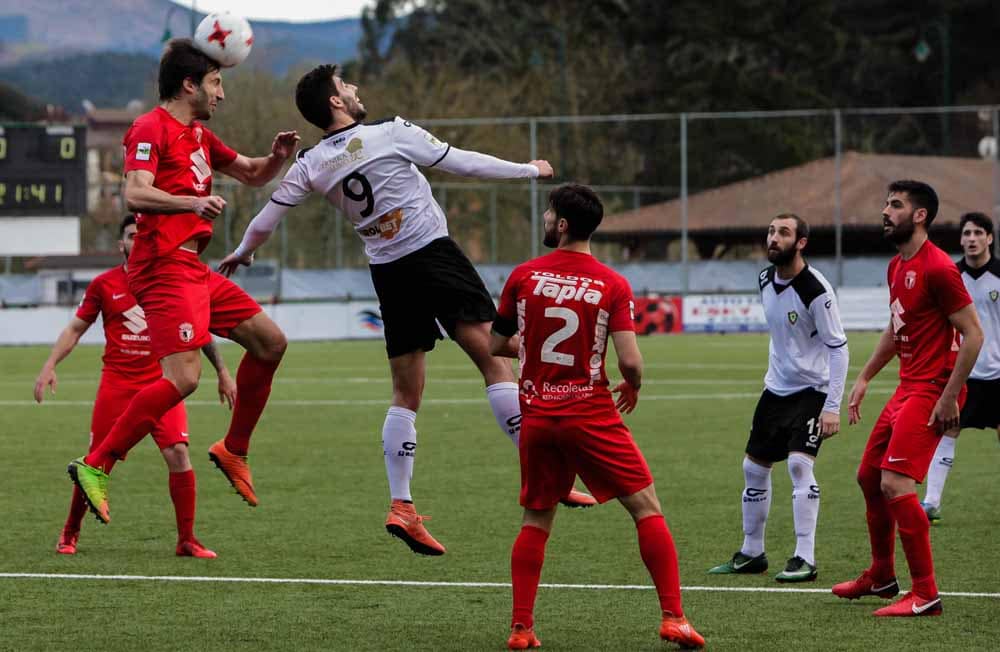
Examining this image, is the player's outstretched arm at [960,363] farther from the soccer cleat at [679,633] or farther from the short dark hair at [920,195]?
the soccer cleat at [679,633]

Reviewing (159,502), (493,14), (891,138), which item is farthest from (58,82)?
(159,502)

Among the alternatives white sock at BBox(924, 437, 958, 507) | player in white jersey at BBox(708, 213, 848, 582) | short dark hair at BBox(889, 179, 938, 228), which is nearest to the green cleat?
white sock at BBox(924, 437, 958, 507)

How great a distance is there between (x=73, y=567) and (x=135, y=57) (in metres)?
174

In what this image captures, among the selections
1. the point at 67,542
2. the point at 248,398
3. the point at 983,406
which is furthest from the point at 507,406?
the point at 983,406

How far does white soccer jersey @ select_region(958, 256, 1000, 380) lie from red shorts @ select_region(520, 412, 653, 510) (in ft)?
19.4

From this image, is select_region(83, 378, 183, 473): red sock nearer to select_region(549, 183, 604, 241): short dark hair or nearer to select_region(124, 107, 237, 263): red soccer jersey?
select_region(124, 107, 237, 263): red soccer jersey

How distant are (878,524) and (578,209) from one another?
2.77 metres

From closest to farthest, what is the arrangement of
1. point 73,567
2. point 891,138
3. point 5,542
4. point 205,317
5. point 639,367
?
1. point 639,367
2. point 205,317
3. point 73,567
4. point 5,542
5. point 891,138

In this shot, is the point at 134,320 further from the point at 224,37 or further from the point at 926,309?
the point at 926,309

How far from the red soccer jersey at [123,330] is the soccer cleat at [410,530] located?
2.77 m

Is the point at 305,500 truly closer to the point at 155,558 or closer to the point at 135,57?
the point at 155,558

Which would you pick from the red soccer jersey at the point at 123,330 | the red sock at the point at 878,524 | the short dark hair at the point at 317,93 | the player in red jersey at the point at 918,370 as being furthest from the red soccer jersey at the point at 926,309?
the red soccer jersey at the point at 123,330

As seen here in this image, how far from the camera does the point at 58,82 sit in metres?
185

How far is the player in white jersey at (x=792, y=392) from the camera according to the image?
9695mm
